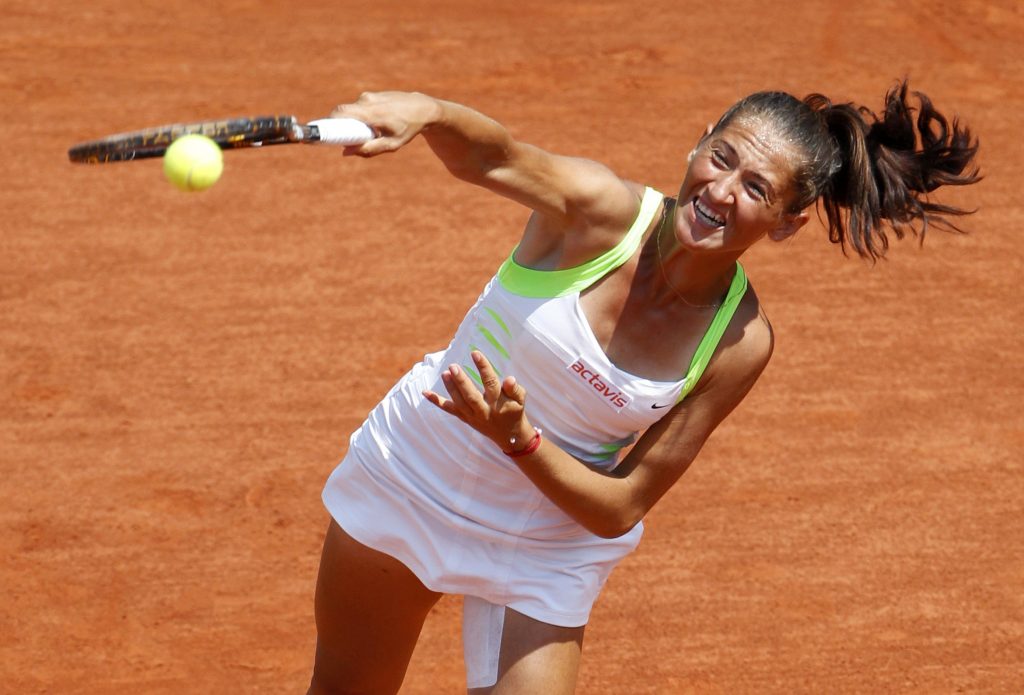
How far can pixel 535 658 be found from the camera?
145 inches

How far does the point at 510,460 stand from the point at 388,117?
1003mm

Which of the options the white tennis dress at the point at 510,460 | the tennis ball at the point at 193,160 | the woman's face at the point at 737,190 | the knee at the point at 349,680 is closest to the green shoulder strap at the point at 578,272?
the white tennis dress at the point at 510,460

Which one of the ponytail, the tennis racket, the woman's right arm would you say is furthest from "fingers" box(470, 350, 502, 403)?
the ponytail

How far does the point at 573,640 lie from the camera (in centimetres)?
375

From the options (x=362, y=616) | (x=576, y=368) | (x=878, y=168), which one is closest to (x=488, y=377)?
(x=576, y=368)

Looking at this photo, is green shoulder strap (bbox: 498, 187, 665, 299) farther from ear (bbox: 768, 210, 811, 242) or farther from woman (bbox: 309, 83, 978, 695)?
ear (bbox: 768, 210, 811, 242)

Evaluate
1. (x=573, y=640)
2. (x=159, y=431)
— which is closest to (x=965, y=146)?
(x=573, y=640)

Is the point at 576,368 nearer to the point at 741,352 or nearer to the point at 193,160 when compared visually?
the point at 741,352

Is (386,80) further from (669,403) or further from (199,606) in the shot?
(669,403)

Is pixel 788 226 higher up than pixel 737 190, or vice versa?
pixel 737 190

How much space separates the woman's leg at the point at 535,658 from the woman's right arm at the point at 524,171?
1.02 meters

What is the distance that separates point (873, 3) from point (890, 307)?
13.5 feet

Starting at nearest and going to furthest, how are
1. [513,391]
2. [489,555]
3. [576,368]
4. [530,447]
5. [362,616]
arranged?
1. [513,391]
2. [530,447]
3. [576,368]
4. [489,555]
5. [362,616]

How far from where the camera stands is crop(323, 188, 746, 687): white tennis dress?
11.7 ft
